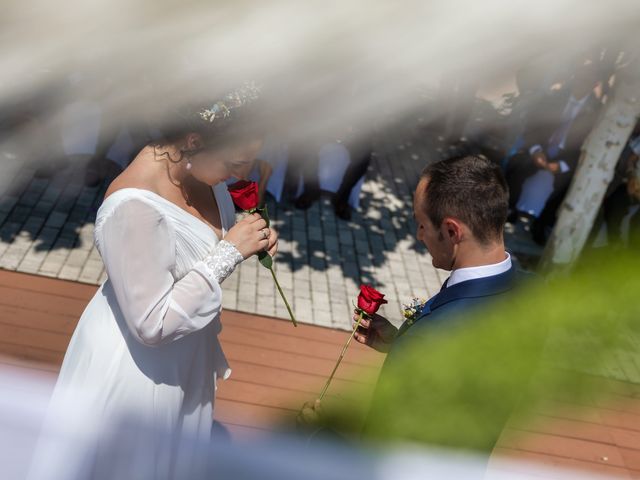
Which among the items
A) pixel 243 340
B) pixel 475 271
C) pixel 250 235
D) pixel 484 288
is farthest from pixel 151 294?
pixel 243 340

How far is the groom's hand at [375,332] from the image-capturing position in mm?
2557

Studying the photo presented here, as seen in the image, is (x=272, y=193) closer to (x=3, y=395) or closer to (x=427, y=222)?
(x=427, y=222)

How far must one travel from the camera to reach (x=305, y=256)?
22.0 feet

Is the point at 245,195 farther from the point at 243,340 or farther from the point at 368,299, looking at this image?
the point at 243,340

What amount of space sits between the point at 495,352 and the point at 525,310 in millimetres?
53

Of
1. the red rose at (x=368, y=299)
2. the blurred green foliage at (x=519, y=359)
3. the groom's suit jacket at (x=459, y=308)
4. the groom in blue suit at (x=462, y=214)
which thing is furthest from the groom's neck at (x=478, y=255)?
the blurred green foliage at (x=519, y=359)

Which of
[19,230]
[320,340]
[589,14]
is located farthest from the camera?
[19,230]

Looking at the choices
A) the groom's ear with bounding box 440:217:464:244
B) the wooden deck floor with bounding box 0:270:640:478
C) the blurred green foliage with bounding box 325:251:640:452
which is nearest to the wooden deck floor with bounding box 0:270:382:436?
the wooden deck floor with bounding box 0:270:640:478

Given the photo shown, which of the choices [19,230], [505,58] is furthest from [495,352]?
[19,230]

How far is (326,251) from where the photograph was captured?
6879 millimetres

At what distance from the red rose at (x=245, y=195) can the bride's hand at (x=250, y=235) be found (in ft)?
0.17

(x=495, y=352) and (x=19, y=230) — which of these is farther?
(x=19, y=230)

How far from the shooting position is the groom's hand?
2557 millimetres

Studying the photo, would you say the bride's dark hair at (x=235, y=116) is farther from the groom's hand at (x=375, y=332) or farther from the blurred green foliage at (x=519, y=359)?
the groom's hand at (x=375, y=332)
